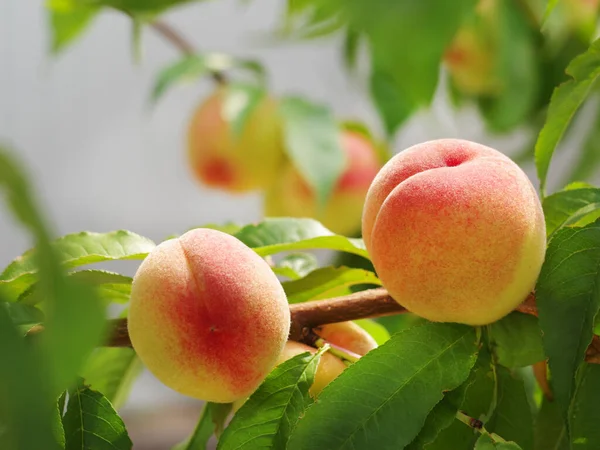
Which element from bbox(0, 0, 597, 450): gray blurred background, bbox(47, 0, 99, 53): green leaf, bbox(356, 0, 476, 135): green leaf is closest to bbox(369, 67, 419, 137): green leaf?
bbox(47, 0, 99, 53): green leaf

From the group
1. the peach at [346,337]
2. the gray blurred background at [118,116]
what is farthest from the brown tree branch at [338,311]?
the gray blurred background at [118,116]

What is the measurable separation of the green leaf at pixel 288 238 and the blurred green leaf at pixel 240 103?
0.49m

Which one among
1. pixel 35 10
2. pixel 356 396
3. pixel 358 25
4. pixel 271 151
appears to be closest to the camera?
pixel 358 25

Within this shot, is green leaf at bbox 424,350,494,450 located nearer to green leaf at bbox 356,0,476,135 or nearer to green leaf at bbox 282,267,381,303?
green leaf at bbox 282,267,381,303

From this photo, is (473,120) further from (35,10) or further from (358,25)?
(358,25)

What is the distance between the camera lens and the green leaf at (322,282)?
33 cm

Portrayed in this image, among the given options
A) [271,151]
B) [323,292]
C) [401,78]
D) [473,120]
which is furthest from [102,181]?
[401,78]

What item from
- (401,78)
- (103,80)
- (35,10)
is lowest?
(103,80)

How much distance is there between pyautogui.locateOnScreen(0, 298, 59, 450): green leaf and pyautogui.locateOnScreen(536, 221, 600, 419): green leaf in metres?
0.18

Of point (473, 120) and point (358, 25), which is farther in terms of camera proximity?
point (473, 120)

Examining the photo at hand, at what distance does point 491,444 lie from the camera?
26cm

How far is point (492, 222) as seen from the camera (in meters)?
Answer: 0.25

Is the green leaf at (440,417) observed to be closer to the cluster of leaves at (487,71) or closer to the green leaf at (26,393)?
the green leaf at (26,393)

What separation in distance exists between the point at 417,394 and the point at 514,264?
0.05 m
